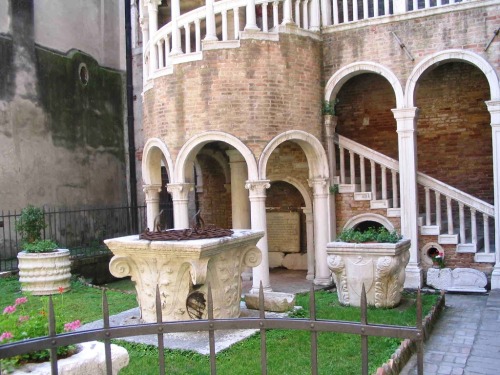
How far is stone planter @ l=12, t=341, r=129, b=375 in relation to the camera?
342 cm

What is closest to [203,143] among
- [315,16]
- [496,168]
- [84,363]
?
[315,16]

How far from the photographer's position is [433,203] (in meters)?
13.2

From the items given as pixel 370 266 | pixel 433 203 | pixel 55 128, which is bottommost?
pixel 370 266

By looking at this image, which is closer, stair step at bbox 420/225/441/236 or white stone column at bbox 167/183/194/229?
stair step at bbox 420/225/441/236

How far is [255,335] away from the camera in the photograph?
7.22 m

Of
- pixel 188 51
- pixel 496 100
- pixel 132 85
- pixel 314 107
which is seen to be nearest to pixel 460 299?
pixel 496 100

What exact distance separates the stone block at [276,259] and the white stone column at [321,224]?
2533mm

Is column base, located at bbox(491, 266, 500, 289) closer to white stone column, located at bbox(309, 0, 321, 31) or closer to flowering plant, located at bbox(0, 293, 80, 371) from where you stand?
white stone column, located at bbox(309, 0, 321, 31)

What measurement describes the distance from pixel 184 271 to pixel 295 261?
24.9 feet

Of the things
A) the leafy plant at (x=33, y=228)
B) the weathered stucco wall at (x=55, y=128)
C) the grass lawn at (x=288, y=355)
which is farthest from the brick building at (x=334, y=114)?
the weathered stucco wall at (x=55, y=128)

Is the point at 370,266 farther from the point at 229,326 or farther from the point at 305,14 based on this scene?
the point at 229,326

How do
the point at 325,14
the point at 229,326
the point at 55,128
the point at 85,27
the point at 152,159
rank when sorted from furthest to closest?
the point at 85,27 → the point at 55,128 → the point at 152,159 → the point at 325,14 → the point at 229,326

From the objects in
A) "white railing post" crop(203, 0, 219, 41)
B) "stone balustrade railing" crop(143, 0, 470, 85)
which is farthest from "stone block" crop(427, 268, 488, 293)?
"white railing post" crop(203, 0, 219, 41)

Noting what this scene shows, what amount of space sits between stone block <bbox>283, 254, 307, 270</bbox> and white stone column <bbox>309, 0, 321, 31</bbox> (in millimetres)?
5670
